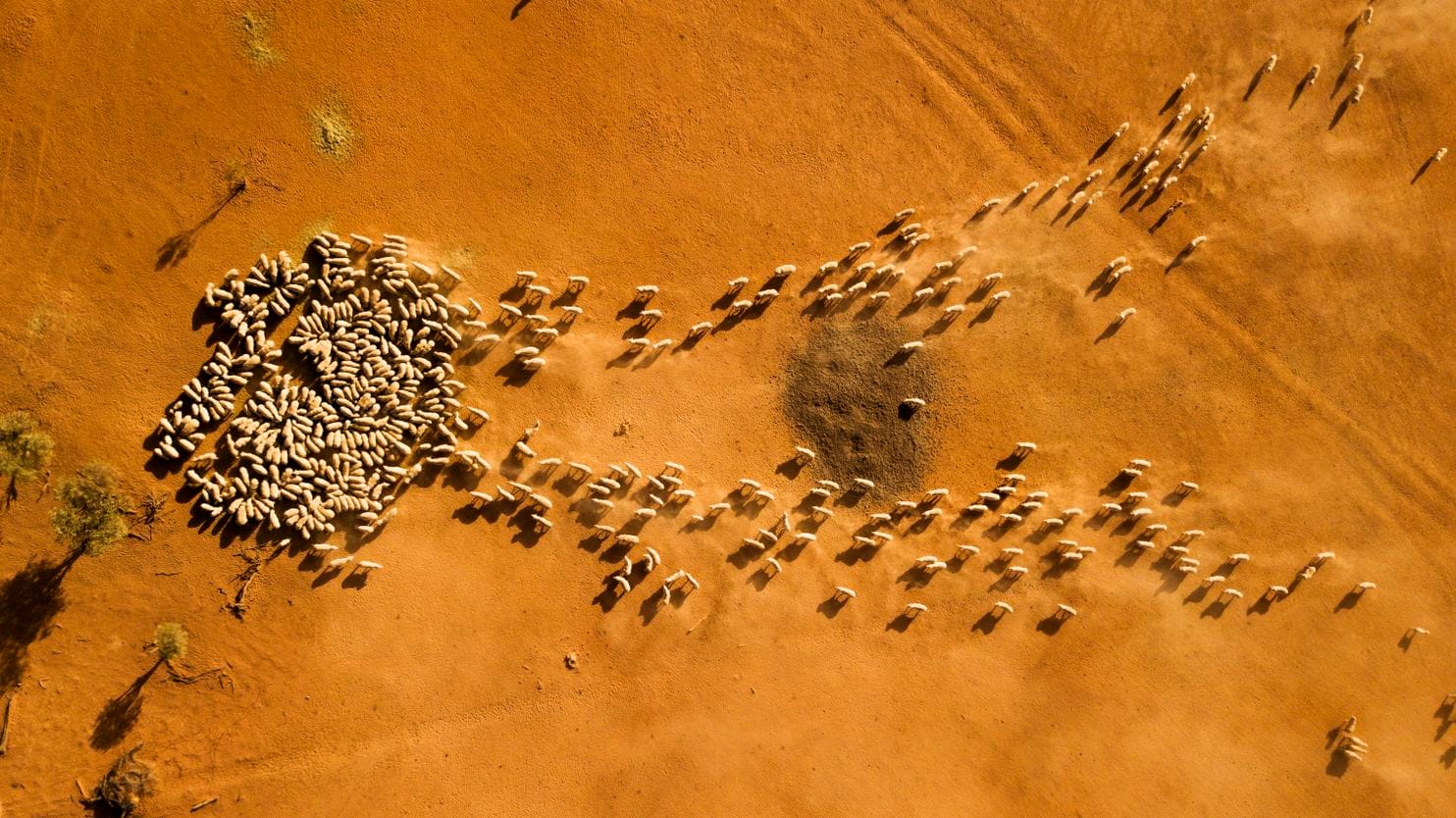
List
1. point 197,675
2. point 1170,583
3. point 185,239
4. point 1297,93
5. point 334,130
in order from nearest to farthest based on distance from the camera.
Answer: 1. point 197,675
2. point 185,239
3. point 334,130
4. point 1170,583
5. point 1297,93

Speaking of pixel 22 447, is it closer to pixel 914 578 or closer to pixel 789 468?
pixel 789 468

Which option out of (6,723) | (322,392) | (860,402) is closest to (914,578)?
(860,402)

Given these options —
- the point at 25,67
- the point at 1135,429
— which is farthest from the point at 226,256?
the point at 1135,429

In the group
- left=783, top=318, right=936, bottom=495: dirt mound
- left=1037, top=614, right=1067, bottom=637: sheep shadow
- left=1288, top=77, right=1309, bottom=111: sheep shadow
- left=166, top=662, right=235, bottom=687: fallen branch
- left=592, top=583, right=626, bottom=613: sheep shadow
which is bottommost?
left=166, top=662, right=235, bottom=687: fallen branch

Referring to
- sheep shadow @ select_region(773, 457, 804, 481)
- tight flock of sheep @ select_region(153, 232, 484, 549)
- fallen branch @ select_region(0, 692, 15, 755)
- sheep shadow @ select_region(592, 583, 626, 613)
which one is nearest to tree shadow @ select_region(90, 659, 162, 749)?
fallen branch @ select_region(0, 692, 15, 755)

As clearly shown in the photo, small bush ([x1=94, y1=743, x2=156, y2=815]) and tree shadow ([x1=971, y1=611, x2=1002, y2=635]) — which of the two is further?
tree shadow ([x1=971, y1=611, x2=1002, y2=635])

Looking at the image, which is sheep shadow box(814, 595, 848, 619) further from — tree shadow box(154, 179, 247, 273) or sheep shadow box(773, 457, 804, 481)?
tree shadow box(154, 179, 247, 273)

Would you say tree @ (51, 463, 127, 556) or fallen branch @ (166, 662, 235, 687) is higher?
tree @ (51, 463, 127, 556)

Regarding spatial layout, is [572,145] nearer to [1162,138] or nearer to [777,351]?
[777,351]
